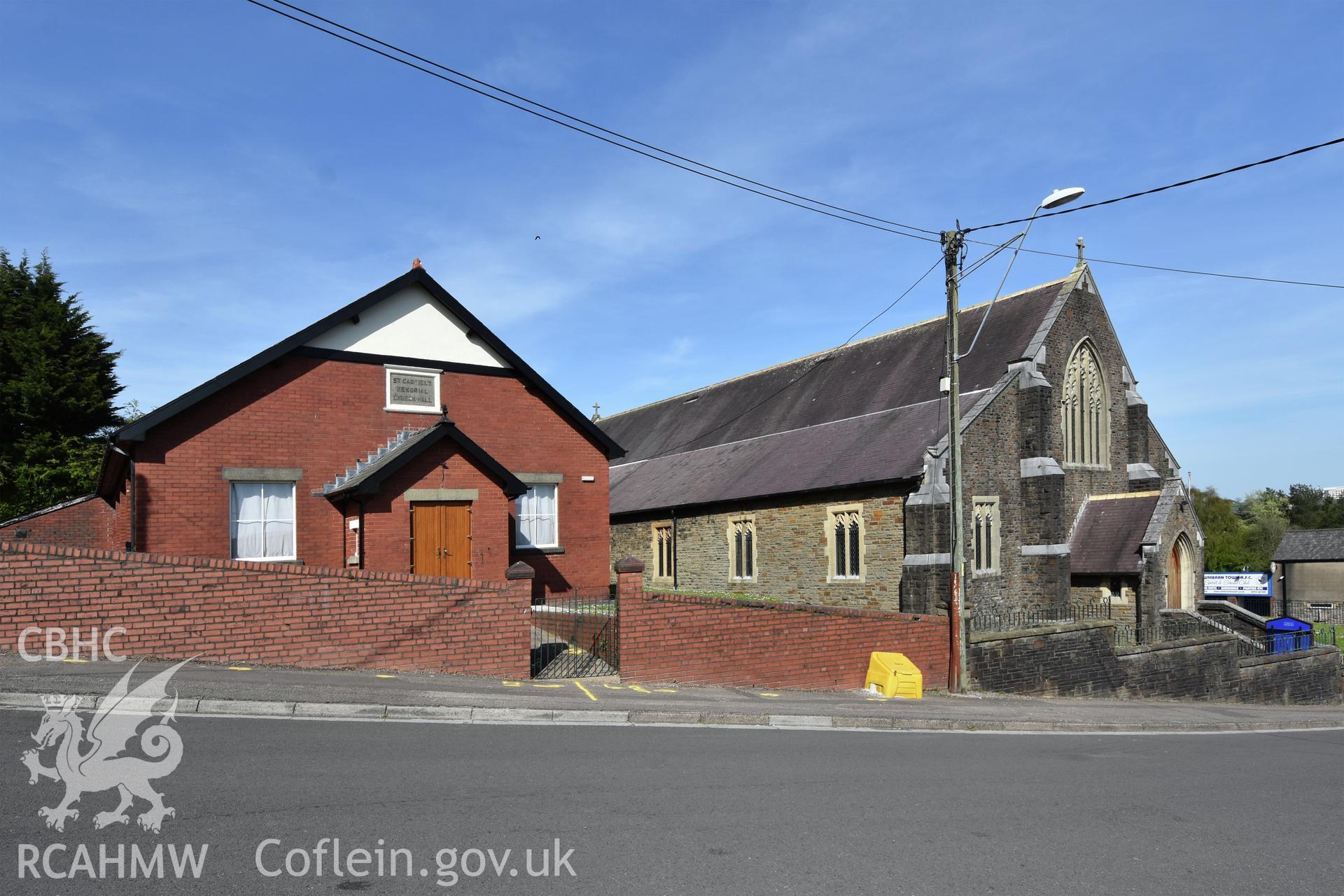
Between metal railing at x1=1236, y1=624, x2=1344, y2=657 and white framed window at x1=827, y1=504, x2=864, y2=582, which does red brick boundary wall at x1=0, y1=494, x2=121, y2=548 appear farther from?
metal railing at x1=1236, y1=624, x2=1344, y2=657

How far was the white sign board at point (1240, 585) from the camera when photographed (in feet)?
156

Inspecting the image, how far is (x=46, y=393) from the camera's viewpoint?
32312 millimetres

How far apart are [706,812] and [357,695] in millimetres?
4893

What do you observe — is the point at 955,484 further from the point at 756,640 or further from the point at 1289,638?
the point at 1289,638

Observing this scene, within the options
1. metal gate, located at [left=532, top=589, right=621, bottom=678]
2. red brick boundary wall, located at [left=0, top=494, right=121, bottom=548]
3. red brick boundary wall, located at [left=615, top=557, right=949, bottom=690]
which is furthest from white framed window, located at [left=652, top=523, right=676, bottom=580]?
red brick boundary wall, located at [left=0, top=494, right=121, bottom=548]

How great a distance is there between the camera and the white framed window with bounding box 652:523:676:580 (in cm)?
3042

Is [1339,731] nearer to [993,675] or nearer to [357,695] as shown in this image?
[993,675]

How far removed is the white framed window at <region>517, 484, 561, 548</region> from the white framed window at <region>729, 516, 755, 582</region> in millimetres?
8588

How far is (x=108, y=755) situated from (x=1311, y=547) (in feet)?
177

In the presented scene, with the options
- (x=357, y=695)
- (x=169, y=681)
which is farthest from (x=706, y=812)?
(x=169, y=681)

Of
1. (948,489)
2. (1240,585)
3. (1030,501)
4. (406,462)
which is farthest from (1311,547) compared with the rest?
(406,462)

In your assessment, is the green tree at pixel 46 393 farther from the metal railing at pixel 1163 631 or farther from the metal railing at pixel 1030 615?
the metal railing at pixel 1163 631

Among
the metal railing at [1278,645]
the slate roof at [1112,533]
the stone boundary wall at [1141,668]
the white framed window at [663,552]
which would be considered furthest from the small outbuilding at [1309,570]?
the white framed window at [663,552]

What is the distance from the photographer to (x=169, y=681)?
9406 mm
